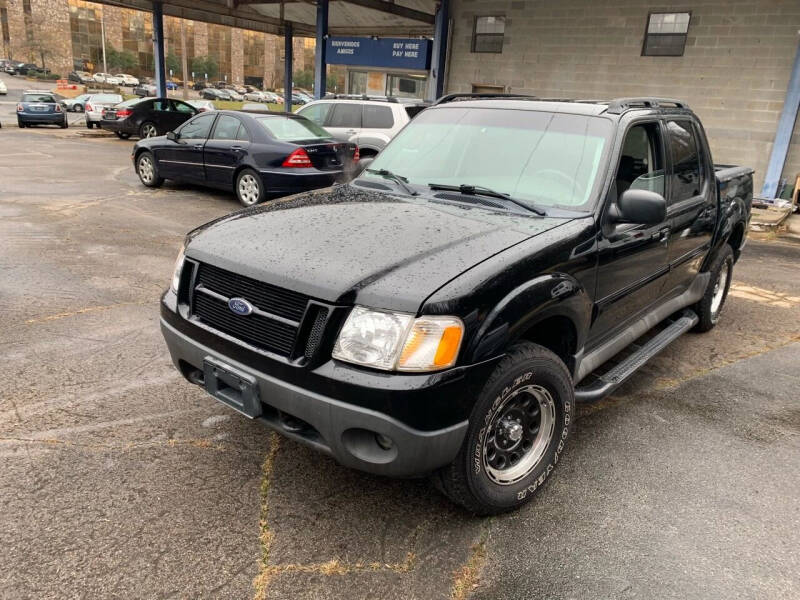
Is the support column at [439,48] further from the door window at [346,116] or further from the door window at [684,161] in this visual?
the door window at [684,161]

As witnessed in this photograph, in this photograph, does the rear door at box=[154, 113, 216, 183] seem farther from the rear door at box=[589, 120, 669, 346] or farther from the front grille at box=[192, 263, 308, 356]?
the rear door at box=[589, 120, 669, 346]

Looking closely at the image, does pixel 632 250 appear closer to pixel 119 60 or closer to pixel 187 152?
pixel 187 152

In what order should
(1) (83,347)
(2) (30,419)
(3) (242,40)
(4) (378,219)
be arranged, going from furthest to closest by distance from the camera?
(3) (242,40) < (1) (83,347) < (2) (30,419) < (4) (378,219)

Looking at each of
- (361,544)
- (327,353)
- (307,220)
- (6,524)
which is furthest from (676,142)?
(6,524)

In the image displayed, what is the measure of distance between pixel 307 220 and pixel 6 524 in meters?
1.89

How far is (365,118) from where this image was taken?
12586 mm

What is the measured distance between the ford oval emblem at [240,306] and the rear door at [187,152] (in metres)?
8.64

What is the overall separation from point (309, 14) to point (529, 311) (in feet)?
83.9

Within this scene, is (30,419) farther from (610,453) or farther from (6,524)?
(610,453)

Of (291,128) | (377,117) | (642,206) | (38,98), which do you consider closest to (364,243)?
(642,206)

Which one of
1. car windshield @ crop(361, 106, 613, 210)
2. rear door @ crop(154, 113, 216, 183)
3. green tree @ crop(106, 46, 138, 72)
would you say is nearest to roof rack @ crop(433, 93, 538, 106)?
car windshield @ crop(361, 106, 613, 210)

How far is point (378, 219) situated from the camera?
299 cm

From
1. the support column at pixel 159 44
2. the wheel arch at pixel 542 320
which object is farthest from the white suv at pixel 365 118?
the support column at pixel 159 44

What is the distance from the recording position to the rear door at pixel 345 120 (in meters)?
12.6
